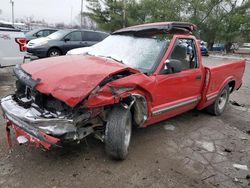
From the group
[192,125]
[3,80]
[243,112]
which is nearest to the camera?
[192,125]

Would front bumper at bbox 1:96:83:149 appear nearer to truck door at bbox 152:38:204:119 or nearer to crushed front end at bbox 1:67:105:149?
crushed front end at bbox 1:67:105:149

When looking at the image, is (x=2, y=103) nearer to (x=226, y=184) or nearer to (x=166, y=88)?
(x=166, y=88)

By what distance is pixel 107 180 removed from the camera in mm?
3193

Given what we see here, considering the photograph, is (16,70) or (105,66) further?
(16,70)

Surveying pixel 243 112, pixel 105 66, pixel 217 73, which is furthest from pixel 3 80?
pixel 243 112

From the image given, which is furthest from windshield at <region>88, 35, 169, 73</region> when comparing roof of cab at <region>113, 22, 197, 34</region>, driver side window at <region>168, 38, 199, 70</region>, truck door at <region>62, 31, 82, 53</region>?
truck door at <region>62, 31, 82, 53</region>

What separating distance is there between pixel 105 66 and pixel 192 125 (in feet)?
8.27

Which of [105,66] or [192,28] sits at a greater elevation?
[192,28]

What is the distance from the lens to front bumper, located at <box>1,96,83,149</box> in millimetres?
2918

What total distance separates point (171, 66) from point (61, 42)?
867 centimetres

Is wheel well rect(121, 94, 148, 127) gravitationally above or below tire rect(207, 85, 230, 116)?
above

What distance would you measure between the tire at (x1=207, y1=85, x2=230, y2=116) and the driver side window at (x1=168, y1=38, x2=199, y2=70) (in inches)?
48.0

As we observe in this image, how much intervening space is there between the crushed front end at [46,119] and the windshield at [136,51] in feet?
3.57

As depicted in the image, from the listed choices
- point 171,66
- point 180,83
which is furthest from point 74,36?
point 171,66
